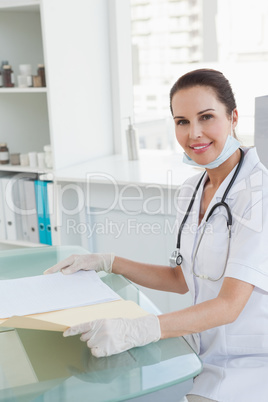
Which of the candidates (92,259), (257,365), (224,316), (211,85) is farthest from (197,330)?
(211,85)

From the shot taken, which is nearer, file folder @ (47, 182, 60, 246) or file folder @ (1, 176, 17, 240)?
file folder @ (47, 182, 60, 246)

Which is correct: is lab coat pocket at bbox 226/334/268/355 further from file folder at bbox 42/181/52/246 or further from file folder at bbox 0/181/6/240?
file folder at bbox 0/181/6/240

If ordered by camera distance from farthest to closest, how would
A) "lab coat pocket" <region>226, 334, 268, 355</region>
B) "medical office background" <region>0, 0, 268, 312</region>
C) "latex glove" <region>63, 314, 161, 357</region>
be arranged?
1. "medical office background" <region>0, 0, 268, 312</region>
2. "lab coat pocket" <region>226, 334, 268, 355</region>
3. "latex glove" <region>63, 314, 161, 357</region>

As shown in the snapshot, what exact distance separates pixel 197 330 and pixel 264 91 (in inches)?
73.7

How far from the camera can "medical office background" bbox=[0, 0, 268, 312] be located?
257 cm

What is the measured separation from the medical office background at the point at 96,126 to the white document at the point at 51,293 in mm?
1013

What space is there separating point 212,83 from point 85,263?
599 mm

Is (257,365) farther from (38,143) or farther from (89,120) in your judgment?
(38,143)

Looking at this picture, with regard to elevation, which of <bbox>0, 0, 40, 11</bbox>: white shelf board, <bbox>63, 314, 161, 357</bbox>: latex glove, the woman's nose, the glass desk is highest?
<bbox>0, 0, 40, 11</bbox>: white shelf board

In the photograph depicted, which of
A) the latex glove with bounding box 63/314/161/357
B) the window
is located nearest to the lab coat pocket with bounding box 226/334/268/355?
the latex glove with bounding box 63/314/161/357

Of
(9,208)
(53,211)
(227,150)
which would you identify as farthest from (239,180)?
(9,208)

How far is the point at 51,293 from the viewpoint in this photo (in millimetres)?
1302

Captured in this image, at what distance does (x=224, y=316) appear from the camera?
124cm

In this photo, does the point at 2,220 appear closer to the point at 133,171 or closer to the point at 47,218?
the point at 47,218
